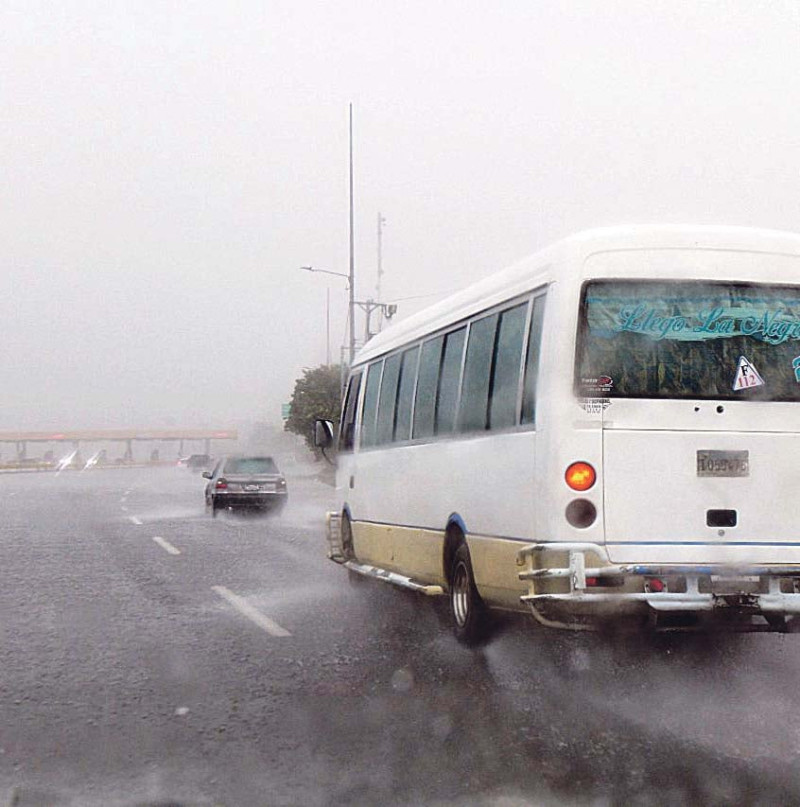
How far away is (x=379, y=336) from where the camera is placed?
37.9ft

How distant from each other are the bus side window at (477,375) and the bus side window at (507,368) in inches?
5.2

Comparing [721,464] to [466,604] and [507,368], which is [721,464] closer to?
[507,368]

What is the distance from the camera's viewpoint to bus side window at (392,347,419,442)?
32.5 ft

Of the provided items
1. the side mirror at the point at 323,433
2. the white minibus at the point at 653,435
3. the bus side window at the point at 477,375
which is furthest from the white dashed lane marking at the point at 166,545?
the white minibus at the point at 653,435

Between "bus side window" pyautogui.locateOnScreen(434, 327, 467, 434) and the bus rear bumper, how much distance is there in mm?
2263

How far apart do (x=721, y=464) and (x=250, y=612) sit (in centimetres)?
500

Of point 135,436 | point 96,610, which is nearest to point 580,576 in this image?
point 96,610

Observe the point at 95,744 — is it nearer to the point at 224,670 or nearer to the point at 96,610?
the point at 224,670

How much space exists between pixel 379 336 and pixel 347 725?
6.03 metres

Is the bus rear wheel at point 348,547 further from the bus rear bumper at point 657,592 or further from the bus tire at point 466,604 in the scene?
the bus rear bumper at point 657,592

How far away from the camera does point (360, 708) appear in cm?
639

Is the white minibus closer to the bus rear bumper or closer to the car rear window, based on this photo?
the bus rear bumper

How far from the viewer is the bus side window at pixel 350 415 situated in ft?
40.4

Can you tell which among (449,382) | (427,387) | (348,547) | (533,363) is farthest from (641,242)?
(348,547)
